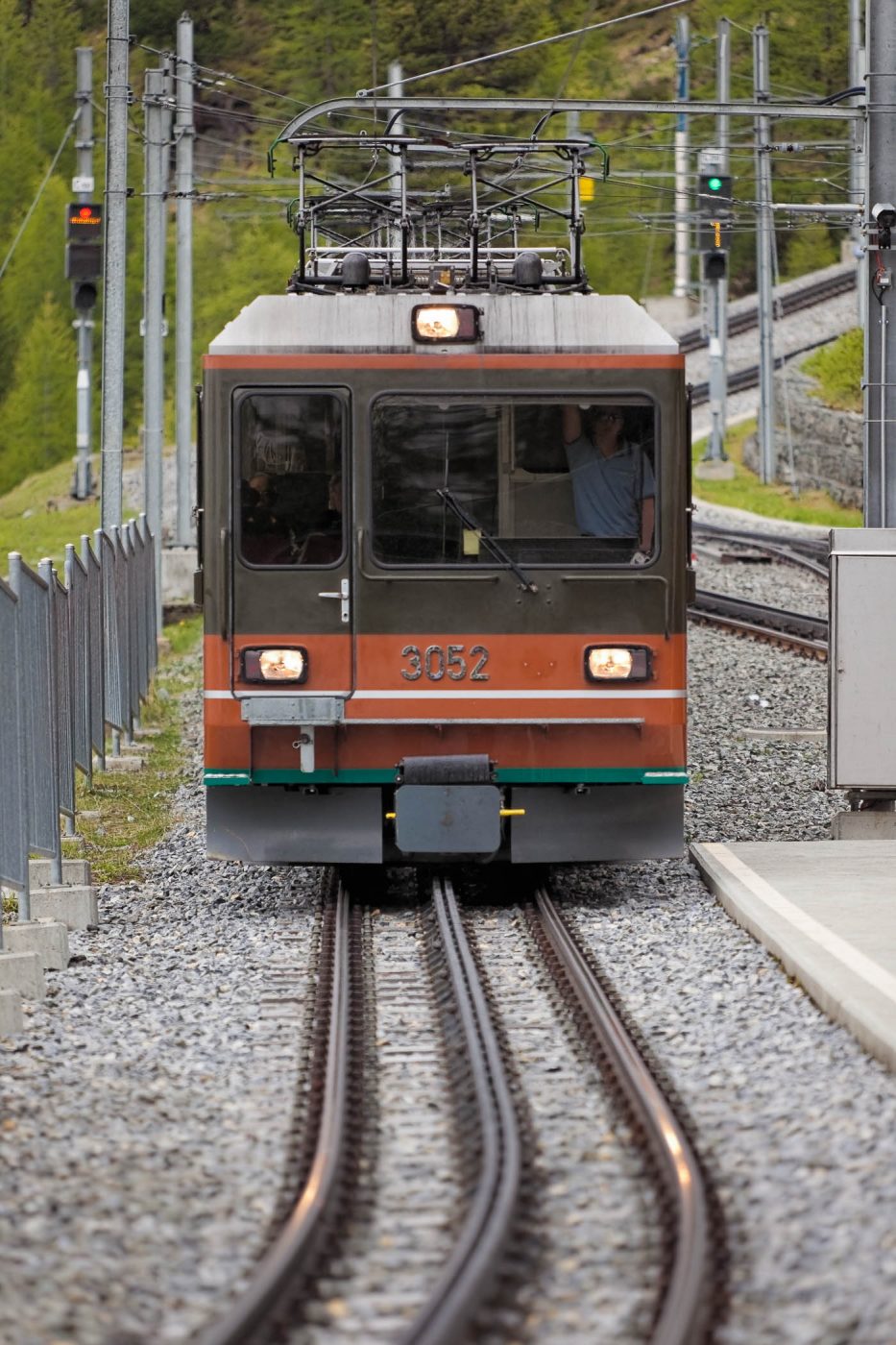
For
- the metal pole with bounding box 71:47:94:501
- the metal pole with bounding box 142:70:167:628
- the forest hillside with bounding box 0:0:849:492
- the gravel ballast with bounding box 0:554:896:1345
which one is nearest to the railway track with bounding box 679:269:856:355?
the forest hillside with bounding box 0:0:849:492

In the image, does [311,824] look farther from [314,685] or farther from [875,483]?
[875,483]

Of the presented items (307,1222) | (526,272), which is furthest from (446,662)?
(307,1222)

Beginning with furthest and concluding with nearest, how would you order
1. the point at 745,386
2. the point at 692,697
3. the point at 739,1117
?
the point at 745,386 < the point at 692,697 < the point at 739,1117

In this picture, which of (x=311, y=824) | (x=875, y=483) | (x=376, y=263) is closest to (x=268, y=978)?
(x=311, y=824)

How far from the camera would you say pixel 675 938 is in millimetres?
10039

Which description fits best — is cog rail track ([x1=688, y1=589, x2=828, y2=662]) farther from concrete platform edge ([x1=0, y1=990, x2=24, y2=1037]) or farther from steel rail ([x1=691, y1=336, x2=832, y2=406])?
steel rail ([x1=691, y1=336, x2=832, y2=406])

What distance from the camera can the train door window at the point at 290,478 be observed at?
34.9 ft

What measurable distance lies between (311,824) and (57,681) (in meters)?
2.24

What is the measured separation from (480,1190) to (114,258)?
15160 mm

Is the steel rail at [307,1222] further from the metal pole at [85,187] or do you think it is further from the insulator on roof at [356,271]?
the metal pole at [85,187]

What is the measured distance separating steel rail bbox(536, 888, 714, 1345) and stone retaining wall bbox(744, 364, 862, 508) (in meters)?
30.5

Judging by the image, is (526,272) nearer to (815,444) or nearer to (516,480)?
(516,480)

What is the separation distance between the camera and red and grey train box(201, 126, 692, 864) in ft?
34.9

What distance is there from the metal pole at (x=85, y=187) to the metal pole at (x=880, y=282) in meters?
18.7
